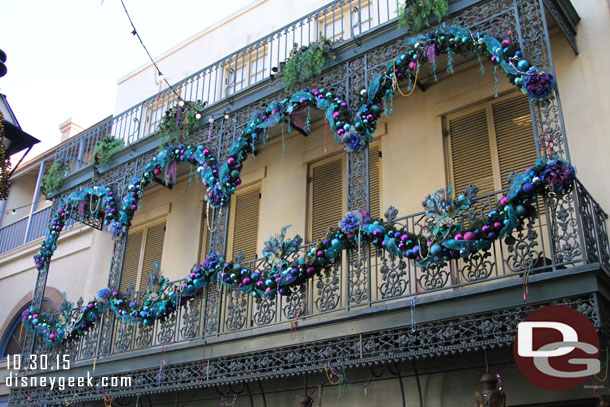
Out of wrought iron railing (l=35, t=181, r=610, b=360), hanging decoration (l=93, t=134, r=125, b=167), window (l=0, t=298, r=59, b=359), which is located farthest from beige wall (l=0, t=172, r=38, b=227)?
wrought iron railing (l=35, t=181, r=610, b=360)

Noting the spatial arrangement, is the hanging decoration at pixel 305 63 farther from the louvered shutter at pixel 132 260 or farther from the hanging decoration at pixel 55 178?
the hanging decoration at pixel 55 178

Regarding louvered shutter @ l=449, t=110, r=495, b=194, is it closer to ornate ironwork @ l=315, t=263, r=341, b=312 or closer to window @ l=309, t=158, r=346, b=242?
window @ l=309, t=158, r=346, b=242

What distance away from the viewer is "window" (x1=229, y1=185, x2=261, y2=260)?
36.4 feet

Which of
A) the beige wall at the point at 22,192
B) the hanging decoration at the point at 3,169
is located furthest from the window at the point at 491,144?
the beige wall at the point at 22,192

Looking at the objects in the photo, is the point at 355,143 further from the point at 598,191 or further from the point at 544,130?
the point at 598,191

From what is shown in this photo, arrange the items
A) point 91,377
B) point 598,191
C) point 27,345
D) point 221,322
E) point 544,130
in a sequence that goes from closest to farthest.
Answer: point 544,130 → point 598,191 → point 221,322 → point 91,377 → point 27,345

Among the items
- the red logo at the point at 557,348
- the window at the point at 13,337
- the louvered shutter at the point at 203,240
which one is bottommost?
the red logo at the point at 557,348

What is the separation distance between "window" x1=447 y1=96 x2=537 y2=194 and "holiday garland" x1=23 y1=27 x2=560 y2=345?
96 cm

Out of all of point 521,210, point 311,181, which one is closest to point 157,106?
point 311,181

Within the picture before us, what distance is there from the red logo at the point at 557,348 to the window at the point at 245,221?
548 centimetres

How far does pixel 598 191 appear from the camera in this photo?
7770mm

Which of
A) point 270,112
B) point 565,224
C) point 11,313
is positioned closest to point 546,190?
point 565,224

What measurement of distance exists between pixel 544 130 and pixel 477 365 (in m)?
2.87

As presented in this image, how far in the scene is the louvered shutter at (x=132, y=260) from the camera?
12992 mm
